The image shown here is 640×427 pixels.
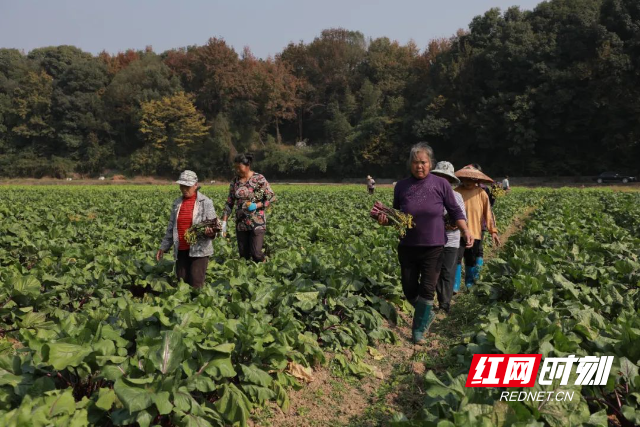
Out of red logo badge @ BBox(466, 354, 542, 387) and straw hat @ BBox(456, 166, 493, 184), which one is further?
straw hat @ BBox(456, 166, 493, 184)

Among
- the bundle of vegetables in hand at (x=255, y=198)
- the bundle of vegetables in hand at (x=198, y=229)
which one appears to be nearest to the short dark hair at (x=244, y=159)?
the bundle of vegetables in hand at (x=255, y=198)

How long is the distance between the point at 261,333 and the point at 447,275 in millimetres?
2941

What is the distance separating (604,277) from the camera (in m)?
5.15

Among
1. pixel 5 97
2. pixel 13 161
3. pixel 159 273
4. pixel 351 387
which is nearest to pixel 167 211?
pixel 159 273

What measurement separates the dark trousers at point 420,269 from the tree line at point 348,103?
4246 cm

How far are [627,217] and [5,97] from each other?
77502 mm

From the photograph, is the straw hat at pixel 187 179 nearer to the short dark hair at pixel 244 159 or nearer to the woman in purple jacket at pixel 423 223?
the short dark hair at pixel 244 159

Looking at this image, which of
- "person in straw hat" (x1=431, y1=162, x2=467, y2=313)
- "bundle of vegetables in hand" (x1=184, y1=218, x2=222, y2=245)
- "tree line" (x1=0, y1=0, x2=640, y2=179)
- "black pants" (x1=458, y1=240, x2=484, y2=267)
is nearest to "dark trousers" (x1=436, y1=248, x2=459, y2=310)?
"person in straw hat" (x1=431, y1=162, x2=467, y2=313)

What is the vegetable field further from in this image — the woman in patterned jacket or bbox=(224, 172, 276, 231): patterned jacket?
bbox=(224, 172, 276, 231): patterned jacket

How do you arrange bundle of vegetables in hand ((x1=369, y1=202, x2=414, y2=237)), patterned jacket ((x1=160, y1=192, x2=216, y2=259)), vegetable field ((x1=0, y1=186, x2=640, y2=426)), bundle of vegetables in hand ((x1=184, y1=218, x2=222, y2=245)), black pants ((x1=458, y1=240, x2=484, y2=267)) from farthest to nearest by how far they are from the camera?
1. black pants ((x1=458, y1=240, x2=484, y2=267))
2. patterned jacket ((x1=160, y1=192, x2=216, y2=259))
3. bundle of vegetables in hand ((x1=184, y1=218, x2=222, y2=245))
4. bundle of vegetables in hand ((x1=369, y1=202, x2=414, y2=237))
5. vegetable field ((x1=0, y1=186, x2=640, y2=426))

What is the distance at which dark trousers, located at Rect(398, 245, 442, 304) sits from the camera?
4.92 meters

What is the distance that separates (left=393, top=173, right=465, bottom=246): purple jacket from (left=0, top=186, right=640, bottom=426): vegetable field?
Answer: 34.2 inches

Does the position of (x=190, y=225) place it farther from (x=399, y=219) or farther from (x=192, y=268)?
(x=399, y=219)

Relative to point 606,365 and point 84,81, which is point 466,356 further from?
point 84,81
